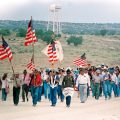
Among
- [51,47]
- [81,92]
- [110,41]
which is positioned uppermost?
[51,47]

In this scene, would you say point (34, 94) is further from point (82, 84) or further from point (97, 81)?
point (97, 81)

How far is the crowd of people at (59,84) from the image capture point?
2219 cm

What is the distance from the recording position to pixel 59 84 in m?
25.5

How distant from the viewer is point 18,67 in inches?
2367

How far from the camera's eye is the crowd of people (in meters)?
22.2

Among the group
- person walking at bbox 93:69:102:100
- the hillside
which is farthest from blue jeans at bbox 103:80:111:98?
the hillside

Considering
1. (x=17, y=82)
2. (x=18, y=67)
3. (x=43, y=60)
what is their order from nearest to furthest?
(x=17, y=82) → (x=18, y=67) → (x=43, y=60)

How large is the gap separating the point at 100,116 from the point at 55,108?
3363 millimetres

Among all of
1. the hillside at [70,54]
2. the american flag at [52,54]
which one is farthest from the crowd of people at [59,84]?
the hillside at [70,54]

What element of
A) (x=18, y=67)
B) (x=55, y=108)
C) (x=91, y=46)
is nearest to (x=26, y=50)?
(x=18, y=67)

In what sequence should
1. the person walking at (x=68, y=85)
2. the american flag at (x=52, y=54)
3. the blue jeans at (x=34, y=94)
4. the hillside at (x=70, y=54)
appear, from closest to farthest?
1. the person walking at (x=68, y=85)
2. the blue jeans at (x=34, y=94)
3. the american flag at (x=52, y=54)
4. the hillside at (x=70, y=54)

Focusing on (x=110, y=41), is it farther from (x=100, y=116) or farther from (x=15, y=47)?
(x=100, y=116)

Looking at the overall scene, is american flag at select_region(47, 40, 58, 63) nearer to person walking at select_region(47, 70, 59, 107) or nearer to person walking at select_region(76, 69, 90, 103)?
person walking at select_region(76, 69, 90, 103)

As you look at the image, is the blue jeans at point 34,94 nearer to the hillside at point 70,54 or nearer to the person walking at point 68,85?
the person walking at point 68,85
